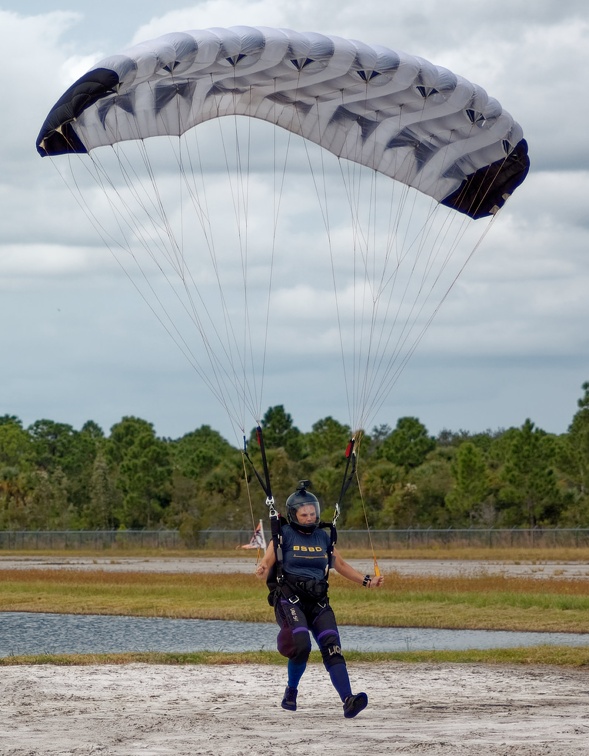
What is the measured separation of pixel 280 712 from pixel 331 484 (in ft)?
194

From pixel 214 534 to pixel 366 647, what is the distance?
4979 cm

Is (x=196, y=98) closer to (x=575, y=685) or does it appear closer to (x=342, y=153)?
(x=342, y=153)

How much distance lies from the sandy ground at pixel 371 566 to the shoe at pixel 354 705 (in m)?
25.3

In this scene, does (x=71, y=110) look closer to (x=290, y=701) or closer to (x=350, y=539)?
(x=290, y=701)

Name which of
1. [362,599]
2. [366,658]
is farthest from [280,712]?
[362,599]

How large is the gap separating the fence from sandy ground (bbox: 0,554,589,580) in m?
4.91

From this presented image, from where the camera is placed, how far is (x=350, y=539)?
207ft

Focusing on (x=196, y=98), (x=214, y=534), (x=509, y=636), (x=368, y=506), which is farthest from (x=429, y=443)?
(x=196, y=98)

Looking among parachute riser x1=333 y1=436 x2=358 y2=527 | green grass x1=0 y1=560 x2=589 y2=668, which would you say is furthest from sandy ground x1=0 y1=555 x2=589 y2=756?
parachute riser x1=333 y1=436 x2=358 y2=527

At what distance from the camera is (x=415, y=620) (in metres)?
22.4

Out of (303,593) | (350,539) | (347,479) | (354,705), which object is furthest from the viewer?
(350,539)

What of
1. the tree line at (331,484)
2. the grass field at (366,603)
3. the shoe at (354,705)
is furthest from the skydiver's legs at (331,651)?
the tree line at (331,484)

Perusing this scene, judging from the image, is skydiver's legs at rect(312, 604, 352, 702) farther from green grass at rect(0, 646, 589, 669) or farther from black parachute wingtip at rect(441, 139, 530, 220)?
black parachute wingtip at rect(441, 139, 530, 220)

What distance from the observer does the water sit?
18.2m
